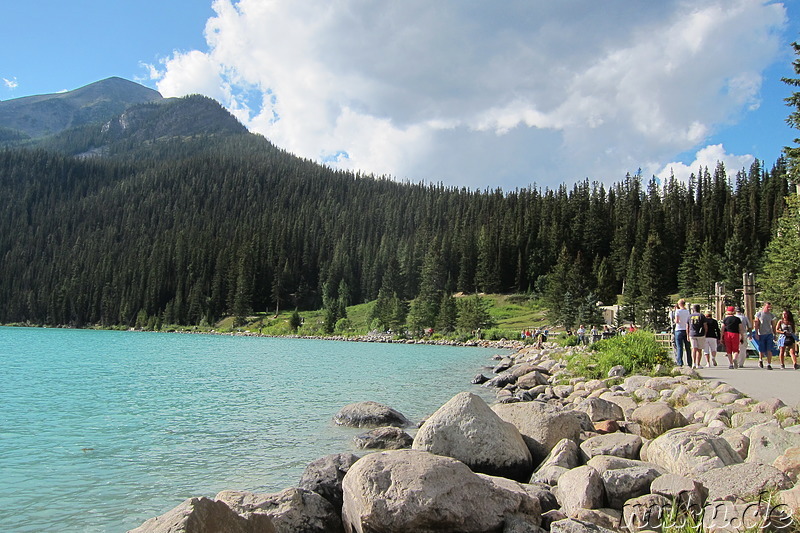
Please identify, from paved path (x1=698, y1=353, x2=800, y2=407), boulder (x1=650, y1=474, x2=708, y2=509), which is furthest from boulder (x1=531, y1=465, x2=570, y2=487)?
paved path (x1=698, y1=353, x2=800, y2=407)

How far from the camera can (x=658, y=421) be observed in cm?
1048

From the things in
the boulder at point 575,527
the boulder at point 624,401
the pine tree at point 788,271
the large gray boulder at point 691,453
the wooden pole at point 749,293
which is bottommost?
the boulder at point 575,527

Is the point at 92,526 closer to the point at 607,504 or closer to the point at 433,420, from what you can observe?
the point at 433,420

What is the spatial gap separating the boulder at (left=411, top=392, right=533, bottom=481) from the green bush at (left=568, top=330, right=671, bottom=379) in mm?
12058

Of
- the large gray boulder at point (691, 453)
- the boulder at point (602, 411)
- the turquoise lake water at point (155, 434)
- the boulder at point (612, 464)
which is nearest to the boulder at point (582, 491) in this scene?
the boulder at point (612, 464)

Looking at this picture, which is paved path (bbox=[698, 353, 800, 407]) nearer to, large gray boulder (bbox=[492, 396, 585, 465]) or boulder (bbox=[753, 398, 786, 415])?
boulder (bbox=[753, 398, 786, 415])

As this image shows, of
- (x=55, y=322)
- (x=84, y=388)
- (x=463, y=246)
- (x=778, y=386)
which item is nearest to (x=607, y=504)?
(x=778, y=386)

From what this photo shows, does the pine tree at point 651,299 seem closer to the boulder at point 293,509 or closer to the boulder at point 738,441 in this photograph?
the boulder at point 738,441

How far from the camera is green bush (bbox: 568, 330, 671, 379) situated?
64.4 feet

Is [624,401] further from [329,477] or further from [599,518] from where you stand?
[329,477]

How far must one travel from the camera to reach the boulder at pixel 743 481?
18.8 feet

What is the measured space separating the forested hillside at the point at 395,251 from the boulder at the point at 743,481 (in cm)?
6775

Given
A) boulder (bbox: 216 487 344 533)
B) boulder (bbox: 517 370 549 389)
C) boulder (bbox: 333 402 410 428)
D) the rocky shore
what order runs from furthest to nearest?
boulder (bbox: 517 370 549 389)
boulder (bbox: 333 402 410 428)
boulder (bbox: 216 487 344 533)
the rocky shore

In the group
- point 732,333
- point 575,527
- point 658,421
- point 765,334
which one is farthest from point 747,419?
point 765,334
